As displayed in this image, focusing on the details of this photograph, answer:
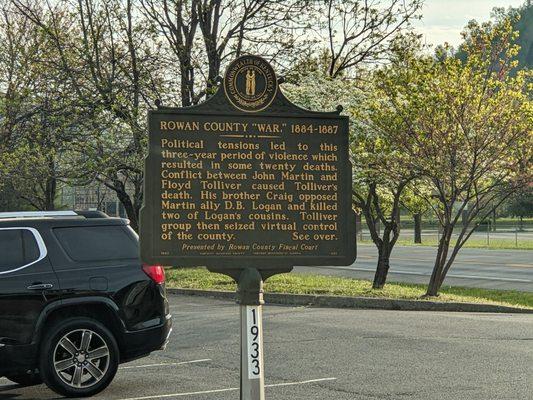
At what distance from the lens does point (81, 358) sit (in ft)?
30.0

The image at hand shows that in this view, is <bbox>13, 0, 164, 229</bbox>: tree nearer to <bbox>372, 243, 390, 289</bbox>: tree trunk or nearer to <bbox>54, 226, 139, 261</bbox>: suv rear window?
<bbox>372, 243, 390, 289</bbox>: tree trunk

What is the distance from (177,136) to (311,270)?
2645cm

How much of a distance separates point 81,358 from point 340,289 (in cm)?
1184

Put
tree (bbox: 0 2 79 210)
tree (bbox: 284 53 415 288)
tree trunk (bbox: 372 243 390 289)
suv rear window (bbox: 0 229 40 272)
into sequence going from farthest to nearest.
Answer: tree (bbox: 0 2 79 210), tree trunk (bbox: 372 243 390 289), tree (bbox: 284 53 415 288), suv rear window (bbox: 0 229 40 272)

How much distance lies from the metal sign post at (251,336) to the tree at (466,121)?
12595 millimetres

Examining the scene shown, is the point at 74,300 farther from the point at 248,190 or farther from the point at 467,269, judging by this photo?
the point at 467,269

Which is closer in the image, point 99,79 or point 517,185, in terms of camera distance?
point 517,185

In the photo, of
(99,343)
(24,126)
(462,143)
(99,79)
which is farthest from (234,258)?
(24,126)

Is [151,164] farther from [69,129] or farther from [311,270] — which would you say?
[311,270]

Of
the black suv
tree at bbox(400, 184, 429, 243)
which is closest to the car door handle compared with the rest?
the black suv

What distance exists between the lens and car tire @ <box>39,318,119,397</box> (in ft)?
29.5

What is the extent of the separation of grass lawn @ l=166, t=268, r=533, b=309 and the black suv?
978 centimetres

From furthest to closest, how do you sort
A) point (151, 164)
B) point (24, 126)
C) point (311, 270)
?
point (311, 270) < point (24, 126) < point (151, 164)

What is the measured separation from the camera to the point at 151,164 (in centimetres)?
643
